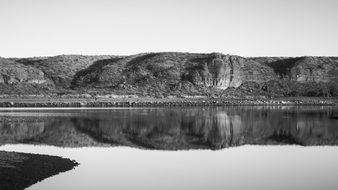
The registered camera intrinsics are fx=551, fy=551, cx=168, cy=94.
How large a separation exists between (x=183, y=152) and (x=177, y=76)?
13984 cm

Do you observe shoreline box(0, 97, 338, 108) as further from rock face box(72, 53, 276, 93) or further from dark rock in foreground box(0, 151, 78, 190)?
dark rock in foreground box(0, 151, 78, 190)

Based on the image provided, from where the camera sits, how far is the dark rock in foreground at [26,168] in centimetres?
2198

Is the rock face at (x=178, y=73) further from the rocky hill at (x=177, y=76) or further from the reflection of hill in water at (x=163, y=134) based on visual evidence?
the reflection of hill in water at (x=163, y=134)

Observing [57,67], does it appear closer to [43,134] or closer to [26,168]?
[43,134]

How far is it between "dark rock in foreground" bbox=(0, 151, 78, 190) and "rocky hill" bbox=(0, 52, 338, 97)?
5105 inches

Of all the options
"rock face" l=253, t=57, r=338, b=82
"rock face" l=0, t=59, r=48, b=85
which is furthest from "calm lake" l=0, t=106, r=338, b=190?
"rock face" l=253, t=57, r=338, b=82

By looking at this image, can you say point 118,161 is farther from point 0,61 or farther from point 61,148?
point 0,61

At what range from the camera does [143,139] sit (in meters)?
42.8

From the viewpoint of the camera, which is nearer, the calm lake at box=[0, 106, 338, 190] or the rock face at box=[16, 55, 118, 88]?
the calm lake at box=[0, 106, 338, 190]

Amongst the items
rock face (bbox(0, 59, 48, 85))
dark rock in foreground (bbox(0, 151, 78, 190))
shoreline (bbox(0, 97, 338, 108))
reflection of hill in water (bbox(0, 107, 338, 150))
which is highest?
rock face (bbox(0, 59, 48, 85))

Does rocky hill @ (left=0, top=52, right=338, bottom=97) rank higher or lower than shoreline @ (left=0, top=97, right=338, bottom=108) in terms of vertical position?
higher

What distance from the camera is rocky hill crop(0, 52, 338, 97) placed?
552ft

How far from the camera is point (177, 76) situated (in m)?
175

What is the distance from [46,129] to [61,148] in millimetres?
12963
